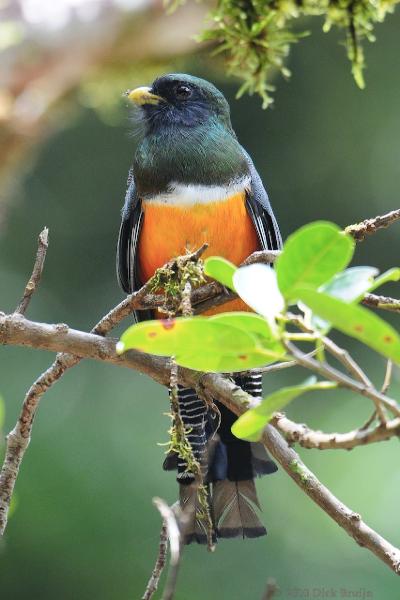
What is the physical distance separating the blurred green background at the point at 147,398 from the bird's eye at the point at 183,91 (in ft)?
0.36

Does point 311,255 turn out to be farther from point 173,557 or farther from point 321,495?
point 321,495

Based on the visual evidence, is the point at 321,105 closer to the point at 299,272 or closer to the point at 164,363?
the point at 164,363

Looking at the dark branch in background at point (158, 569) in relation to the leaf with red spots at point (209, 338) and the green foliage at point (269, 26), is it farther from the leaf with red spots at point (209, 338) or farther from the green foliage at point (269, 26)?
the green foliage at point (269, 26)

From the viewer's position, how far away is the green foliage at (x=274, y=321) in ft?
4.78

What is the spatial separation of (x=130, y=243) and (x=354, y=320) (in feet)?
7.54

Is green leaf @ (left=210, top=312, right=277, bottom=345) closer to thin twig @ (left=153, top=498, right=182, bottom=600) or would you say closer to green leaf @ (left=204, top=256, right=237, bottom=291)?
green leaf @ (left=204, top=256, right=237, bottom=291)

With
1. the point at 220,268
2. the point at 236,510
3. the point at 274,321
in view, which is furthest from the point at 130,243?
the point at 274,321

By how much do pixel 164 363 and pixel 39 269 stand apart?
0.38 metres

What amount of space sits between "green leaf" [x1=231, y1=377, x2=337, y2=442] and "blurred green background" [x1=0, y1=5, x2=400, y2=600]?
195 cm

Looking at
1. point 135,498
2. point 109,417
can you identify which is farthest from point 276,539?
point 109,417

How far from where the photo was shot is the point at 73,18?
11.0ft

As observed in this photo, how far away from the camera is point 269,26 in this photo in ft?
8.29

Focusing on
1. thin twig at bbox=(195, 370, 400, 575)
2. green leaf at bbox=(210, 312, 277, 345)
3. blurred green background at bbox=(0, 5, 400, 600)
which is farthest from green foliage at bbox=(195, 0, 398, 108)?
green leaf at bbox=(210, 312, 277, 345)

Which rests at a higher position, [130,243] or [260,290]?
[130,243]
